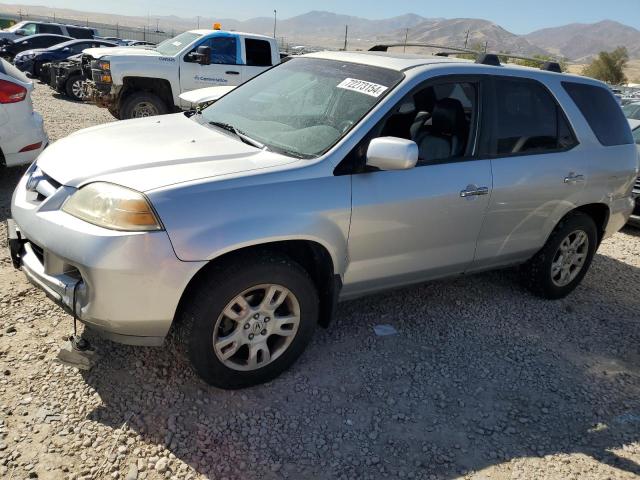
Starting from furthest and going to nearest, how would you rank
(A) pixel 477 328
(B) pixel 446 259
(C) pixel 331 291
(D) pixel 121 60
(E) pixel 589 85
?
(D) pixel 121 60 < (E) pixel 589 85 < (A) pixel 477 328 < (B) pixel 446 259 < (C) pixel 331 291

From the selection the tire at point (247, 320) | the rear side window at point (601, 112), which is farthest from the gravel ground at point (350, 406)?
the rear side window at point (601, 112)

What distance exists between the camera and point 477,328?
4.08 metres

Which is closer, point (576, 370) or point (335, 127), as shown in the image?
point (335, 127)

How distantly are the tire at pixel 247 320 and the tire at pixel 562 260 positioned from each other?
2.25 metres

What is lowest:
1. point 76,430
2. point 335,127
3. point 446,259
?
point 76,430

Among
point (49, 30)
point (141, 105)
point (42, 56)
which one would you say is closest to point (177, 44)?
point (141, 105)

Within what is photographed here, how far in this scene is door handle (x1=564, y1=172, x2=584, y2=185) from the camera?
408 cm

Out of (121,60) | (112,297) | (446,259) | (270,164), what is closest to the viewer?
(112,297)

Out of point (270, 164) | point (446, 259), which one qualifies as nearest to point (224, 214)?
point (270, 164)

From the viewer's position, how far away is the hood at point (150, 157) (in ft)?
8.86

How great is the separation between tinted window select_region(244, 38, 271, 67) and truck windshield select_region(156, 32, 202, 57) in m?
0.99

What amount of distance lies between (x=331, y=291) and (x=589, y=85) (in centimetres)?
295

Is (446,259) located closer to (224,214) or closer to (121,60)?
(224,214)

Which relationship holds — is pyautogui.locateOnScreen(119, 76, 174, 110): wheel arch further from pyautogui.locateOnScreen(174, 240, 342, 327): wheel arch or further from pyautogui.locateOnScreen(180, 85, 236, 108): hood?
pyautogui.locateOnScreen(174, 240, 342, 327): wheel arch
